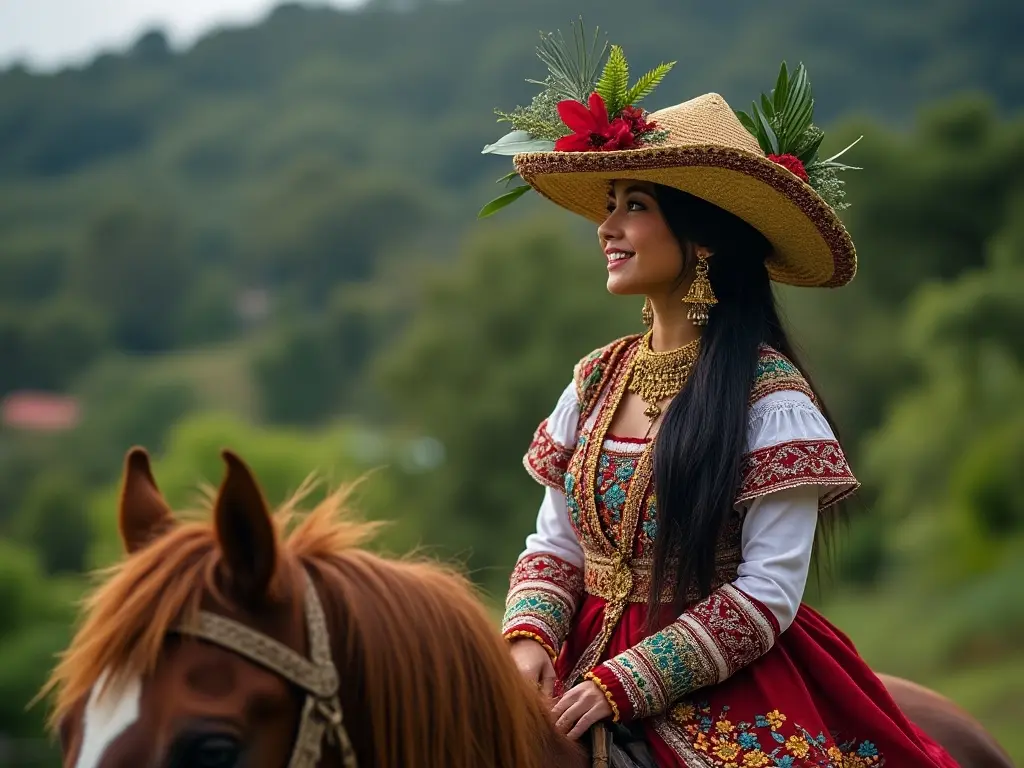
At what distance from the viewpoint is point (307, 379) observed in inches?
2827

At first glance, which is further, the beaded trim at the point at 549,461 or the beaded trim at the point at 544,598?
the beaded trim at the point at 549,461

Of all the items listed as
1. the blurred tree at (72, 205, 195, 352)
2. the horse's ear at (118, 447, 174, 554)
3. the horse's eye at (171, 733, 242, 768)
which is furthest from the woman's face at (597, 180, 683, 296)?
the blurred tree at (72, 205, 195, 352)

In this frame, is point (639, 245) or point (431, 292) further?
point (431, 292)

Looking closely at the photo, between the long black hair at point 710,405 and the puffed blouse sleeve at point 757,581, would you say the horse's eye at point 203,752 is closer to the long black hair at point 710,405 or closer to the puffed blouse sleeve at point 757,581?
the puffed blouse sleeve at point 757,581

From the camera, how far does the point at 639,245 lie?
2.96 m

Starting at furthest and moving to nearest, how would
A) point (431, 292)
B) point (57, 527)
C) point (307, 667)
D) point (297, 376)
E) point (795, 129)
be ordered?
1. point (297, 376)
2. point (57, 527)
3. point (431, 292)
4. point (795, 129)
5. point (307, 667)

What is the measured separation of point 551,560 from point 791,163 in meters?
1.08

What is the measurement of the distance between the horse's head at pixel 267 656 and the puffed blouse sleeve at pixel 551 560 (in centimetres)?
72

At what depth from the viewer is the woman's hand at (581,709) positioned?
8.45 ft

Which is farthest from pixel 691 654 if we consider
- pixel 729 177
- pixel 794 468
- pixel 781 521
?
pixel 729 177

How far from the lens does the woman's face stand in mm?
2959

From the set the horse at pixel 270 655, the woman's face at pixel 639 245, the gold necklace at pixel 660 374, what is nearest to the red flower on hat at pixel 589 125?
the woman's face at pixel 639 245

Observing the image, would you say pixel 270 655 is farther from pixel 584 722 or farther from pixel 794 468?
pixel 794 468

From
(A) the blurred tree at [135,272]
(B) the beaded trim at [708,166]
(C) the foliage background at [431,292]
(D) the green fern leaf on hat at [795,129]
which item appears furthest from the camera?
(A) the blurred tree at [135,272]
